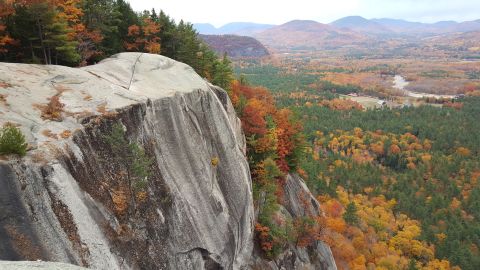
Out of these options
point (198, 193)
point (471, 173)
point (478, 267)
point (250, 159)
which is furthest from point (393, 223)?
point (198, 193)

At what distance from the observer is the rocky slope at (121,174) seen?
14.3m

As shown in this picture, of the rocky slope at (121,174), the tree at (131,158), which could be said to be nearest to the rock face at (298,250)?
the rocky slope at (121,174)

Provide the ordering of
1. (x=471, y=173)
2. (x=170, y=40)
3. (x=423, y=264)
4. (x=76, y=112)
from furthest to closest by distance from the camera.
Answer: (x=471, y=173)
(x=423, y=264)
(x=170, y=40)
(x=76, y=112)

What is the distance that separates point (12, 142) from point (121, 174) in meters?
5.26

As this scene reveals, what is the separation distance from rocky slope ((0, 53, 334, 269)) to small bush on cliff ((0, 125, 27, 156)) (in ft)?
1.49

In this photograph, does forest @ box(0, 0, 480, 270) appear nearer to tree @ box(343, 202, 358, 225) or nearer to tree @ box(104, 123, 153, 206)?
tree @ box(343, 202, 358, 225)

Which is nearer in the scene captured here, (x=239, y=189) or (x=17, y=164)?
(x=17, y=164)

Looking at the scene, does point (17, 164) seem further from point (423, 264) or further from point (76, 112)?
point (423, 264)

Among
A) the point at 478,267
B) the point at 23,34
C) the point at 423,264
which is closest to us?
the point at 23,34

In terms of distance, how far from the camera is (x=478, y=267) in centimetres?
6769

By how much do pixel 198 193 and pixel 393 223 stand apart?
7540 cm

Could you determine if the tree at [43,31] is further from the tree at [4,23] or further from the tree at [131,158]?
the tree at [131,158]

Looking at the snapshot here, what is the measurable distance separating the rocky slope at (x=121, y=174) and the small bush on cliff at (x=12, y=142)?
46 centimetres

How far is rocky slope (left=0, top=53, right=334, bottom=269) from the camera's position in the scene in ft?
46.9
